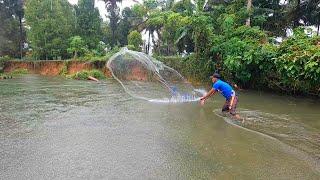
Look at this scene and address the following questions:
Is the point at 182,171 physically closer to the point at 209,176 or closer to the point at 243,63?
the point at 209,176

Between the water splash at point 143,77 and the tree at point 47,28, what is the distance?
27.1 meters

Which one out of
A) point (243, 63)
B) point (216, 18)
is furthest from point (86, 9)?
point (243, 63)

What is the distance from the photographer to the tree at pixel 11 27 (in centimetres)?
4794

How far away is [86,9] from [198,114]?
116 feet

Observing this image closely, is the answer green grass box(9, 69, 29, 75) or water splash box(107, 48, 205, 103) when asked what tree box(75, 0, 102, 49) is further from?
water splash box(107, 48, 205, 103)

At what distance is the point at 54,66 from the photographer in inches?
1497

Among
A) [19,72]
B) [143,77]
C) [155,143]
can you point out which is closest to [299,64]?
[143,77]

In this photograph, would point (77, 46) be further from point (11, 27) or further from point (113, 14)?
point (11, 27)

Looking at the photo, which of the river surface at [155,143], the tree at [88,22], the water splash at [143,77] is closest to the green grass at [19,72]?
the tree at [88,22]

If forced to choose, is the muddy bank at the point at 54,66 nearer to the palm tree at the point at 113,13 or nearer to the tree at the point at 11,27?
the tree at the point at 11,27

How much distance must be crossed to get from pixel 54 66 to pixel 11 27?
50.4ft

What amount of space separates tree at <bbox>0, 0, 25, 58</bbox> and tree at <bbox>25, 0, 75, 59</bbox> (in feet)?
20.9

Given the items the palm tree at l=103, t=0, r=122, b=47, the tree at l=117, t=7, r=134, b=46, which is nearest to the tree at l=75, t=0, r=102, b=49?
the palm tree at l=103, t=0, r=122, b=47

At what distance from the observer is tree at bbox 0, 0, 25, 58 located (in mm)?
47938
